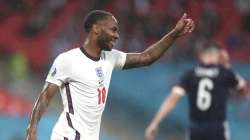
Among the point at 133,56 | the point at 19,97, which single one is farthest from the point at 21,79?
the point at 133,56

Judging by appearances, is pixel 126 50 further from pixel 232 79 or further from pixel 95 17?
pixel 95 17

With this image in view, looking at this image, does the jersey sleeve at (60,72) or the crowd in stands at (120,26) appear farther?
the crowd in stands at (120,26)

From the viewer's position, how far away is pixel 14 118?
10594 mm

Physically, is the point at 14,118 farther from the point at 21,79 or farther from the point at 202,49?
the point at 202,49

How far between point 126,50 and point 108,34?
6060 millimetres

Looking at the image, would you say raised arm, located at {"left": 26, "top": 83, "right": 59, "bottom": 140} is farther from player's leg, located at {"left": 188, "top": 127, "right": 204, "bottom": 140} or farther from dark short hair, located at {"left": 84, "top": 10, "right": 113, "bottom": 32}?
player's leg, located at {"left": 188, "top": 127, "right": 204, "bottom": 140}

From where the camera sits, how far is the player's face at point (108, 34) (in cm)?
527

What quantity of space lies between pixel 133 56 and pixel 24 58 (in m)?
6.02

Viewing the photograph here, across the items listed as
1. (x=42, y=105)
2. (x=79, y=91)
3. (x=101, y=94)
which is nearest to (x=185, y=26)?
(x=101, y=94)

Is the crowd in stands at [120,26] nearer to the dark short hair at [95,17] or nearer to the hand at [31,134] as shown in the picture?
the dark short hair at [95,17]

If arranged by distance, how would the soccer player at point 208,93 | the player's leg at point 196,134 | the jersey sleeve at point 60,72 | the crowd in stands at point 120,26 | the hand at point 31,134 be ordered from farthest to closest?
the crowd in stands at point 120,26 < the player's leg at point 196,134 < the soccer player at point 208,93 < the jersey sleeve at point 60,72 < the hand at point 31,134

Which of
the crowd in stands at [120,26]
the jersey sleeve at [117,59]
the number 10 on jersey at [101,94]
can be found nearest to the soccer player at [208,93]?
the jersey sleeve at [117,59]

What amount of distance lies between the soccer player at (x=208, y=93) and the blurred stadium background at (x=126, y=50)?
10.6ft

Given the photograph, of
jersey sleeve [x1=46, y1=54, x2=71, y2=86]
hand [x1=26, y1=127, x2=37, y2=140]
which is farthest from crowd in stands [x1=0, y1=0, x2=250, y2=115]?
hand [x1=26, y1=127, x2=37, y2=140]
